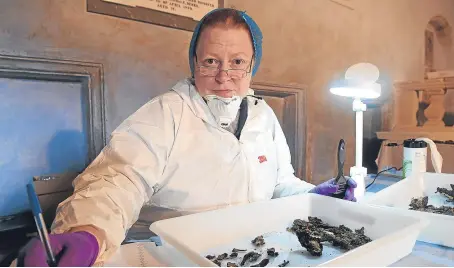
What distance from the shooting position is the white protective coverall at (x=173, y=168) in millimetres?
683

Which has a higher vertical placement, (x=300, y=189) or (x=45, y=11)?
(x=45, y=11)

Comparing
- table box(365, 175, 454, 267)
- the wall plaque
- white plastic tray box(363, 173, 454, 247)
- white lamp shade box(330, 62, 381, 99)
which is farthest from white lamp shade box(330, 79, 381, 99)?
table box(365, 175, 454, 267)

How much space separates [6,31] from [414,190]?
1.34 metres

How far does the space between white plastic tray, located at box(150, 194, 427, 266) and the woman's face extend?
360 mm

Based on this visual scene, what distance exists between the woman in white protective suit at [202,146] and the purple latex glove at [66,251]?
0.44 ft

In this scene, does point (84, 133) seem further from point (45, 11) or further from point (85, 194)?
point (85, 194)

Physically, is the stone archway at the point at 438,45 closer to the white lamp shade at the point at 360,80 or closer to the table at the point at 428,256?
the white lamp shade at the point at 360,80

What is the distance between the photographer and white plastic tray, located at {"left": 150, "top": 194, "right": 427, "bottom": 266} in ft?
1.88

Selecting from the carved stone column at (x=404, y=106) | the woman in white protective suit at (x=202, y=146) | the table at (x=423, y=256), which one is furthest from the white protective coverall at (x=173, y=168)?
the carved stone column at (x=404, y=106)

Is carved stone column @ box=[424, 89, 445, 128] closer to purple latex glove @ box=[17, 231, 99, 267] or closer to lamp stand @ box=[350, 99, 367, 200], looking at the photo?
lamp stand @ box=[350, 99, 367, 200]

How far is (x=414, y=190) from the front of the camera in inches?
46.6

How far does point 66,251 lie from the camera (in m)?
0.50

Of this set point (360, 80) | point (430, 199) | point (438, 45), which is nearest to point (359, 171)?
point (430, 199)

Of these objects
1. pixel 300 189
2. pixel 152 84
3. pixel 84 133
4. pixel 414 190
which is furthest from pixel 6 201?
pixel 414 190
